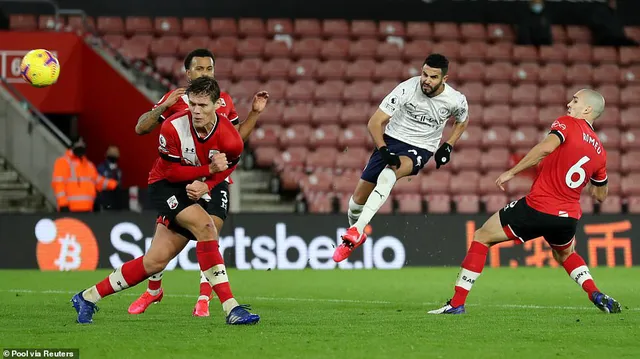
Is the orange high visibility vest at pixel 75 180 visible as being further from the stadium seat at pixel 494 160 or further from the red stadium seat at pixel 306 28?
the stadium seat at pixel 494 160

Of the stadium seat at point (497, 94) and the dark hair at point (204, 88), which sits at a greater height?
the stadium seat at point (497, 94)

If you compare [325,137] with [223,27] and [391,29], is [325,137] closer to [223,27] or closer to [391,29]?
[223,27]

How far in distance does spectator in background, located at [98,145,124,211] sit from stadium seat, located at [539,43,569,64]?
9424mm

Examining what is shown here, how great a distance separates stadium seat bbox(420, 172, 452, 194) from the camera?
63.0ft

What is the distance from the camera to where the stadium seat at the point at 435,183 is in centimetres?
1919

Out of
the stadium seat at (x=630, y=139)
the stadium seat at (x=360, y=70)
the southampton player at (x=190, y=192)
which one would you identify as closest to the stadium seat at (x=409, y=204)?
the stadium seat at (x=360, y=70)

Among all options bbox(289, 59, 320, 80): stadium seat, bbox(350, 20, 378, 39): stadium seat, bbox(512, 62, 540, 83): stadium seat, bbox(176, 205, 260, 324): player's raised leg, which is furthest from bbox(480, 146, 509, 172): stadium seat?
bbox(176, 205, 260, 324): player's raised leg

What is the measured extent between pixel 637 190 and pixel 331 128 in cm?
571

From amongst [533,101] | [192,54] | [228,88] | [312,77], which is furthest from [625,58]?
[192,54]

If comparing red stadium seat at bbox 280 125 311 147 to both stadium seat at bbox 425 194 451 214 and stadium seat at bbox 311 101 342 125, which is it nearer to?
stadium seat at bbox 311 101 342 125

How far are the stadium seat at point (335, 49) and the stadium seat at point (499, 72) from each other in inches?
112

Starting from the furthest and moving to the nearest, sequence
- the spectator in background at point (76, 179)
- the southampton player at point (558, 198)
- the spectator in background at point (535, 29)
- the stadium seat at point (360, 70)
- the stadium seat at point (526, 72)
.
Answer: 1. the spectator in background at point (535, 29)
2. the stadium seat at point (526, 72)
3. the stadium seat at point (360, 70)
4. the spectator in background at point (76, 179)
5. the southampton player at point (558, 198)

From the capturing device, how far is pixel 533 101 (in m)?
21.4

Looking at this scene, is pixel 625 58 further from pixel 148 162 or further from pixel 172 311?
pixel 172 311
